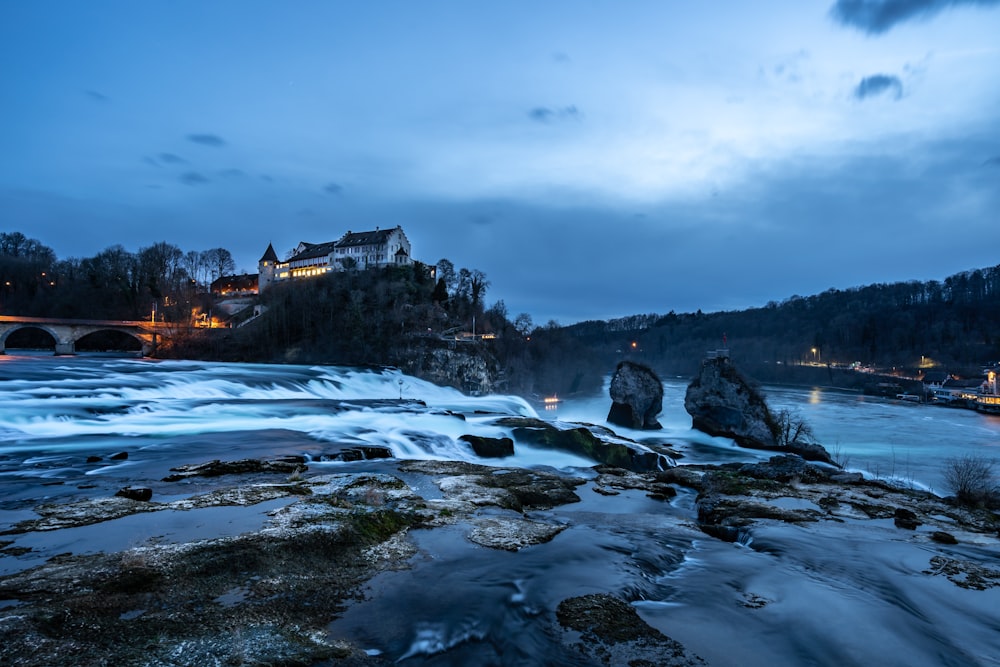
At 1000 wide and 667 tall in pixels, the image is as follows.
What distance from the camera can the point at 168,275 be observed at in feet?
342

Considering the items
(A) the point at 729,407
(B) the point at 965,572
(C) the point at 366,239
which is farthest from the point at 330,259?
(B) the point at 965,572

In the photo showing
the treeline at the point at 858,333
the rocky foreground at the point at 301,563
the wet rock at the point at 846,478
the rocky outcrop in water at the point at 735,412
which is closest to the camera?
the rocky foreground at the point at 301,563

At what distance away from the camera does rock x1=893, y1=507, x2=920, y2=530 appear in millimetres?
12484

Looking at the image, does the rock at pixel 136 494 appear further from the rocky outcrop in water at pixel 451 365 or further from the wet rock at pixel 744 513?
the rocky outcrop in water at pixel 451 365

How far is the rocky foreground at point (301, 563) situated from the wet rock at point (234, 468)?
75mm

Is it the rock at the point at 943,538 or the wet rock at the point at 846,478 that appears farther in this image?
the wet rock at the point at 846,478

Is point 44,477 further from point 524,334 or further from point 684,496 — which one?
point 524,334

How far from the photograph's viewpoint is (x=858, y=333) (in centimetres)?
13575

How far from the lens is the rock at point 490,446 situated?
22438mm

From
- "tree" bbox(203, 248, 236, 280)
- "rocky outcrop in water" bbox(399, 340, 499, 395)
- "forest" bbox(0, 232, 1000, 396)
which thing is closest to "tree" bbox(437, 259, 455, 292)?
"forest" bbox(0, 232, 1000, 396)

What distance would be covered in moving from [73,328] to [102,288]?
3178 centimetres

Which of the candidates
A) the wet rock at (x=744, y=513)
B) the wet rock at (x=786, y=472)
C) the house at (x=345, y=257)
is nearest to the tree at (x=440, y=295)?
the house at (x=345, y=257)

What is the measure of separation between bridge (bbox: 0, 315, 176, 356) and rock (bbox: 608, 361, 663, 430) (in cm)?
6630

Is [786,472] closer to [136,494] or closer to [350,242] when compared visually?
[136,494]
